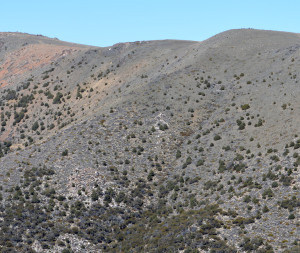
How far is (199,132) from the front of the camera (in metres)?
66.4

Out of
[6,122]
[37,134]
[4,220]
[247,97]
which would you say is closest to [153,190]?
[4,220]

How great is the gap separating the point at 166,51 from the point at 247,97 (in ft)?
95.4

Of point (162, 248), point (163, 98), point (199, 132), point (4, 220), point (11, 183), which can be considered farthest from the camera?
point (163, 98)

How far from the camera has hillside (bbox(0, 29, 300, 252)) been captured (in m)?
46.6

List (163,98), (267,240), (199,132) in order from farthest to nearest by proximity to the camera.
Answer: (163,98) < (199,132) < (267,240)

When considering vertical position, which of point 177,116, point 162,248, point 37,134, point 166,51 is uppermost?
point 166,51

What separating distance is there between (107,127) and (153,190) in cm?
1332

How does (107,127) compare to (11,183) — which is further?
(107,127)

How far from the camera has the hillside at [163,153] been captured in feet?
153

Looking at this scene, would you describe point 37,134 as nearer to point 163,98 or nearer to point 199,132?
point 163,98

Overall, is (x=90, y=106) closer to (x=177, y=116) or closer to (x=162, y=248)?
(x=177, y=116)

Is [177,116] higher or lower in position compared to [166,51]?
lower

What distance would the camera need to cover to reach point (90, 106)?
7975cm

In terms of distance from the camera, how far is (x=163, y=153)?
6309 centimetres
